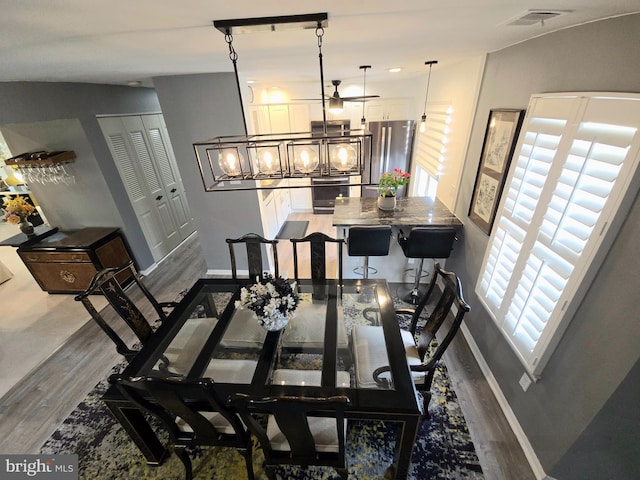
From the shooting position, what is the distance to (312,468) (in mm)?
1771

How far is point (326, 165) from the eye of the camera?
1.63m

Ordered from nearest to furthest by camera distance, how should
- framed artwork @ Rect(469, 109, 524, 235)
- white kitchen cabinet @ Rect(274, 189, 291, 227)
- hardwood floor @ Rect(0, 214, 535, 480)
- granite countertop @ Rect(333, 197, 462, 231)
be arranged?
1. hardwood floor @ Rect(0, 214, 535, 480)
2. framed artwork @ Rect(469, 109, 524, 235)
3. granite countertop @ Rect(333, 197, 462, 231)
4. white kitchen cabinet @ Rect(274, 189, 291, 227)

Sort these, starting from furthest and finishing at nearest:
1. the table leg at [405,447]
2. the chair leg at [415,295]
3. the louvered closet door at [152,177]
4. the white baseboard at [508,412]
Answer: the louvered closet door at [152,177], the chair leg at [415,295], the white baseboard at [508,412], the table leg at [405,447]

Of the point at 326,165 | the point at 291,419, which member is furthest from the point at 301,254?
the point at 291,419

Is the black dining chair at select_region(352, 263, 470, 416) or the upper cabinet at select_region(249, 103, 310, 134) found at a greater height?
the upper cabinet at select_region(249, 103, 310, 134)

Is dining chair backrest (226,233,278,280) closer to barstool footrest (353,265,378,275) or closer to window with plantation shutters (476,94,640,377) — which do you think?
barstool footrest (353,265,378,275)

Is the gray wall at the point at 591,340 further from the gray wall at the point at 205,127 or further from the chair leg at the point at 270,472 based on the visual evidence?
the gray wall at the point at 205,127

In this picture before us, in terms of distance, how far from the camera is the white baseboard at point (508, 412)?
1675 millimetres

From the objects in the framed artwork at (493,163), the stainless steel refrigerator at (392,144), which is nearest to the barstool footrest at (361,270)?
the framed artwork at (493,163)

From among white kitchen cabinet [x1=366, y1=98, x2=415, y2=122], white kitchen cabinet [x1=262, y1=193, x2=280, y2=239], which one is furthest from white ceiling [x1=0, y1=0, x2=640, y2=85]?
white kitchen cabinet [x1=366, y1=98, x2=415, y2=122]

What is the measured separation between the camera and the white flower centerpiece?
181 centimetres

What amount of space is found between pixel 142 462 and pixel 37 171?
3.52m

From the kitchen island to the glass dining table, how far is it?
0.83 m

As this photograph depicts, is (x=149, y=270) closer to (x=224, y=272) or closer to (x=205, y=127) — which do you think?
(x=224, y=272)
